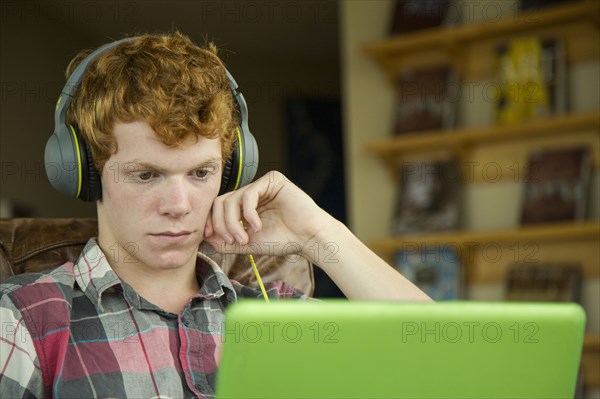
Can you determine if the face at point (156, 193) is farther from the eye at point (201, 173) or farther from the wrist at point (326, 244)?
the wrist at point (326, 244)

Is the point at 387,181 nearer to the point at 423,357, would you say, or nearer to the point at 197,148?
the point at 197,148

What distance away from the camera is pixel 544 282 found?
3.24 meters

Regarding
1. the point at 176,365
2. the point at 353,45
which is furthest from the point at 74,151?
the point at 353,45

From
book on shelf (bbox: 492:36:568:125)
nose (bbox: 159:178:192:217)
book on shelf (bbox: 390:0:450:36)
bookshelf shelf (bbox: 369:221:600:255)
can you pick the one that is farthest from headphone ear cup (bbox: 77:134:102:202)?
book on shelf (bbox: 390:0:450:36)

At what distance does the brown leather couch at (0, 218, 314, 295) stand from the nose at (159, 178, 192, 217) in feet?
0.90

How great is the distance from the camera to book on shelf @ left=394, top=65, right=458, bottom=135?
350cm

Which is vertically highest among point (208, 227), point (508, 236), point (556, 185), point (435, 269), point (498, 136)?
point (208, 227)

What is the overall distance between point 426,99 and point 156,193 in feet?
8.02

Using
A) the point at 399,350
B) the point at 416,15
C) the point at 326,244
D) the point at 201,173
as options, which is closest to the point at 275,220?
the point at 326,244

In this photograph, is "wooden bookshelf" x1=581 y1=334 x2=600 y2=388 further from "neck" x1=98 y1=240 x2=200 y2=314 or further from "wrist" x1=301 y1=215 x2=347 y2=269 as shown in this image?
"neck" x1=98 y1=240 x2=200 y2=314

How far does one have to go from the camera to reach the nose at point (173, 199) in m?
1.23

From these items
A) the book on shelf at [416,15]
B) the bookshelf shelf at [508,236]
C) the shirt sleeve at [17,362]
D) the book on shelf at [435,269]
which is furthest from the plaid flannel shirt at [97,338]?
the book on shelf at [416,15]

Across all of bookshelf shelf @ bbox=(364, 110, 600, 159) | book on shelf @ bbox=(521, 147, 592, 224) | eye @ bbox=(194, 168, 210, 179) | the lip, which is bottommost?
book on shelf @ bbox=(521, 147, 592, 224)

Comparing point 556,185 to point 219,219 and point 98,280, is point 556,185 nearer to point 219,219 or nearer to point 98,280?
point 219,219
